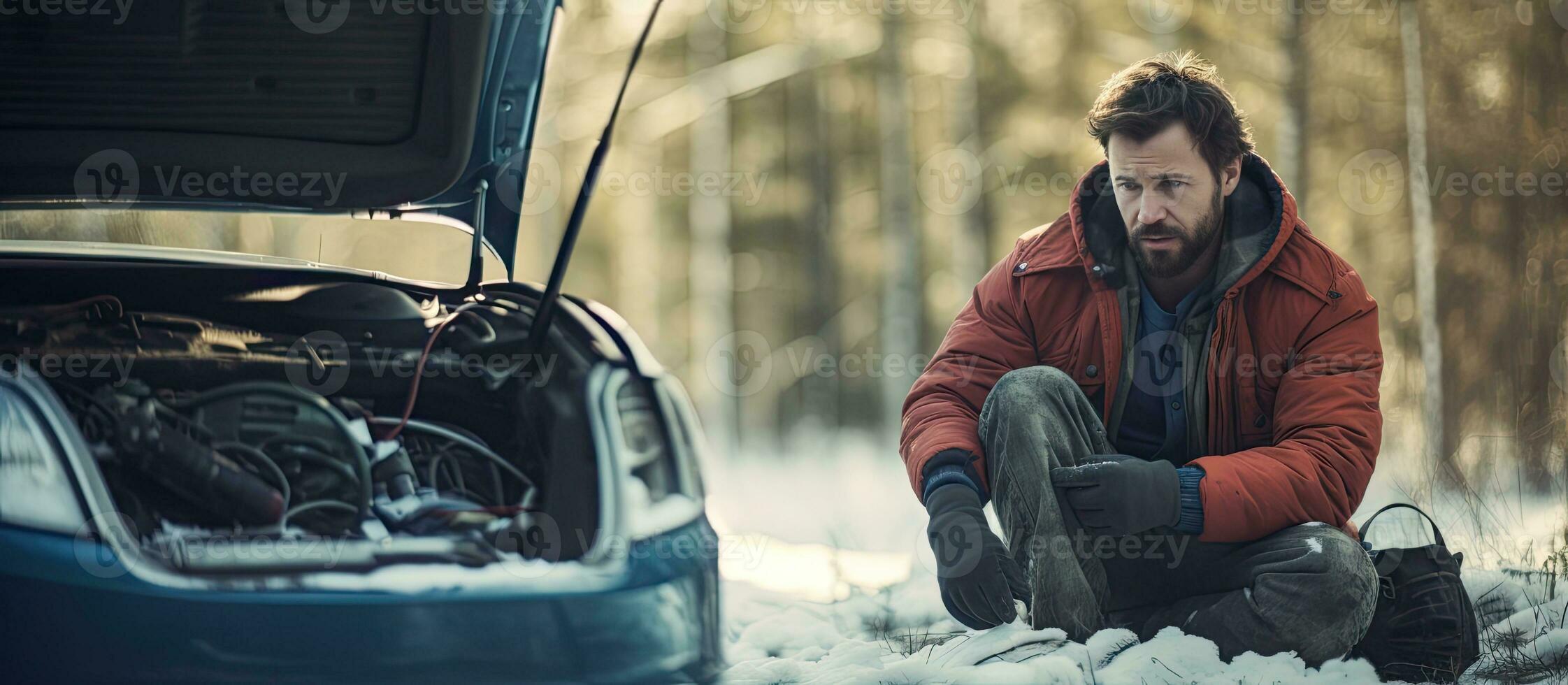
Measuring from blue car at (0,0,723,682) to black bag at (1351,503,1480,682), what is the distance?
3.88ft

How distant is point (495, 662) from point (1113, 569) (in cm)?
113

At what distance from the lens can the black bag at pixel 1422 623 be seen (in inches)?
72.8

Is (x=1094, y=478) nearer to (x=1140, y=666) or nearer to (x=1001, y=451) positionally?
(x=1001, y=451)

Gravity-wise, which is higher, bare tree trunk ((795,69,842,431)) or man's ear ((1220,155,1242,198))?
bare tree trunk ((795,69,842,431))

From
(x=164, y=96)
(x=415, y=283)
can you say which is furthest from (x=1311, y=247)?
(x=164, y=96)

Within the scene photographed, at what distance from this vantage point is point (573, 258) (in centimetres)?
1143

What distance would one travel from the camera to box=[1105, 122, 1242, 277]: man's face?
1975 millimetres

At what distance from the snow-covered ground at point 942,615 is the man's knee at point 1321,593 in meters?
0.04

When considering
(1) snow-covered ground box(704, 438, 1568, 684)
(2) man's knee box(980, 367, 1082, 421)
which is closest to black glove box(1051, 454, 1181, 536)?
(2) man's knee box(980, 367, 1082, 421)

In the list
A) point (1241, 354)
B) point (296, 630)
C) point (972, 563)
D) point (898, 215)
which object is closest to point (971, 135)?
point (898, 215)

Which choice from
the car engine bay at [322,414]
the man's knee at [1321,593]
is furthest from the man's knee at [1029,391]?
the car engine bay at [322,414]

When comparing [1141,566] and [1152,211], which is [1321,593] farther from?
[1152,211]

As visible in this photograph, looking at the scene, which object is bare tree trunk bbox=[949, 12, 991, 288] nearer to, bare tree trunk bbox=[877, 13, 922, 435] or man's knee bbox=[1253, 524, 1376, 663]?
bare tree trunk bbox=[877, 13, 922, 435]

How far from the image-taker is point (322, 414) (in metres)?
2.05
